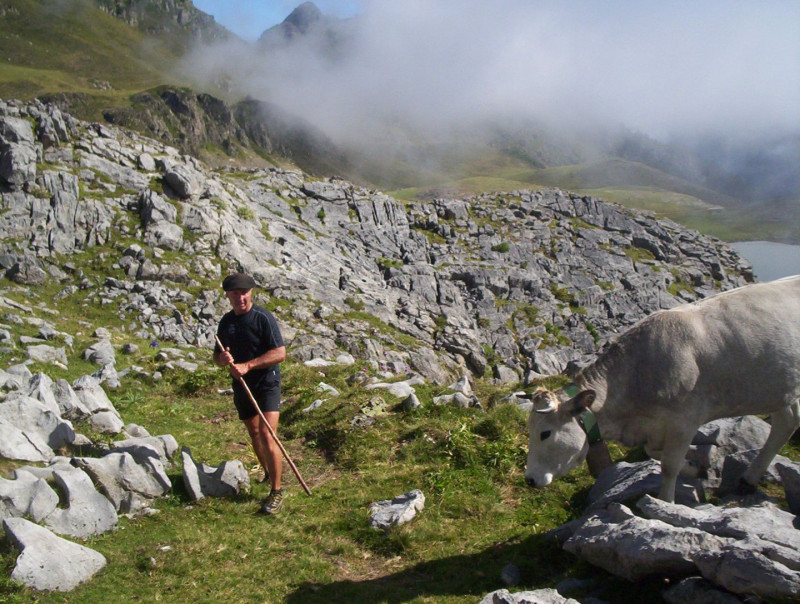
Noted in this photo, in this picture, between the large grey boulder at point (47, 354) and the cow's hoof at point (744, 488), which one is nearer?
the cow's hoof at point (744, 488)

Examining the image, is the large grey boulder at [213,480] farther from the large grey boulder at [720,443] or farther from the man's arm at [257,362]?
the large grey boulder at [720,443]

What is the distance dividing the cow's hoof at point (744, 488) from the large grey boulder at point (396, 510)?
4.96m

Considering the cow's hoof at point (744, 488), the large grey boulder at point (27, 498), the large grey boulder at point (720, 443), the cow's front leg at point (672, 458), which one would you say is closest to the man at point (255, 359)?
the large grey boulder at point (27, 498)

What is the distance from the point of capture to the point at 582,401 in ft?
24.7

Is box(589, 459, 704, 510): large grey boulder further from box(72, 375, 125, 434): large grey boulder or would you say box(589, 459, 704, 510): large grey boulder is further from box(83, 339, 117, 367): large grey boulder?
box(83, 339, 117, 367): large grey boulder

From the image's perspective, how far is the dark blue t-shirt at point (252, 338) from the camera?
973cm

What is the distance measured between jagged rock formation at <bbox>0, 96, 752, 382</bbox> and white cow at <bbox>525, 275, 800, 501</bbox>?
2562cm

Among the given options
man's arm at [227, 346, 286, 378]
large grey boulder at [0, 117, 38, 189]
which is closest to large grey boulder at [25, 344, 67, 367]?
man's arm at [227, 346, 286, 378]

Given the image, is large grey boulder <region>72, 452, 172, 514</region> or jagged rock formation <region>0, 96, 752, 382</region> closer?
large grey boulder <region>72, 452, 172, 514</region>

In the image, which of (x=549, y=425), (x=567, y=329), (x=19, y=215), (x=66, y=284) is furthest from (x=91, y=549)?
(x=567, y=329)

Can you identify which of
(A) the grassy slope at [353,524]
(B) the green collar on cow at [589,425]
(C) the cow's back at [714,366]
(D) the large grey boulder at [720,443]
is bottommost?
(A) the grassy slope at [353,524]

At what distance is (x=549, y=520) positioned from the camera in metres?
8.63

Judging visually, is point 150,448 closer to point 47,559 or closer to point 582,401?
A: point 47,559

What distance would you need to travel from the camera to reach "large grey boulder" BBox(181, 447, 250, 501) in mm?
9570
